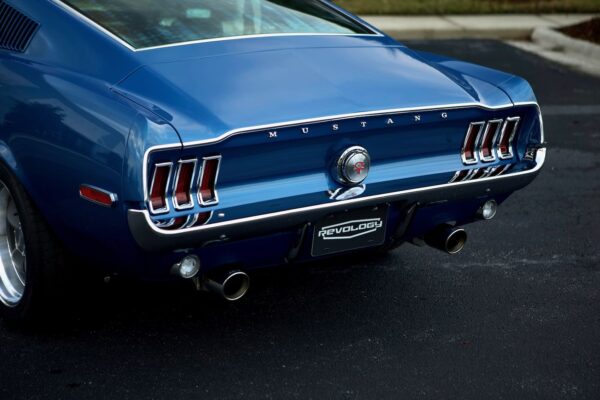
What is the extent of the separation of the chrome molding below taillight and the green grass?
851cm

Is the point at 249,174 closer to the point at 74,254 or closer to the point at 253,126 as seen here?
the point at 253,126

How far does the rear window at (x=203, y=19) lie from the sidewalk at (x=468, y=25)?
689cm

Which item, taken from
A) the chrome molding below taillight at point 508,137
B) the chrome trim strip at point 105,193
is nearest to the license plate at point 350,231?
the chrome molding below taillight at point 508,137

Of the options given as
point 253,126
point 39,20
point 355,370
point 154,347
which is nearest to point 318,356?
point 355,370

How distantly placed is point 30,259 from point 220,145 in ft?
3.39

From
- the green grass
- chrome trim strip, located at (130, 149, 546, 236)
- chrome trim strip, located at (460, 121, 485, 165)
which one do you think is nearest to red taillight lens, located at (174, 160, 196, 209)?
chrome trim strip, located at (130, 149, 546, 236)

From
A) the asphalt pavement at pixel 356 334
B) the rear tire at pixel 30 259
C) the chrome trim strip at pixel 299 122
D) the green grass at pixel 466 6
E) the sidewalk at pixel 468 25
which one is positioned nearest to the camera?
the chrome trim strip at pixel 299 122

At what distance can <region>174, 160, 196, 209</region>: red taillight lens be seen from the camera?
3.65 metres

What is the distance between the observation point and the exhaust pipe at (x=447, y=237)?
176 inches

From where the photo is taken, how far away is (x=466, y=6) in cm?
1354

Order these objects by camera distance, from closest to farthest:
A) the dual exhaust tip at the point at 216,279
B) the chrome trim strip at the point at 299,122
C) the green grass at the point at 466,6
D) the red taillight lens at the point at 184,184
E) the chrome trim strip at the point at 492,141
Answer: the chrome trim strip at the point at 299,122 < the red taillight lens at the point at 184,184 < the dual exhaust tip at the point at 216,279 < the chrome trim strip at the point at 492,141 < the green grass at the point at 466,6

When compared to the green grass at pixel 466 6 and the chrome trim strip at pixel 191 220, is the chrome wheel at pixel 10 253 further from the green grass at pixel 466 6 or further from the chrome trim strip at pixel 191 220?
the green grass at pixel 466 6

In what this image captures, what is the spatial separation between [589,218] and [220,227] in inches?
129

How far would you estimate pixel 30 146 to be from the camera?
3994 millimetres
